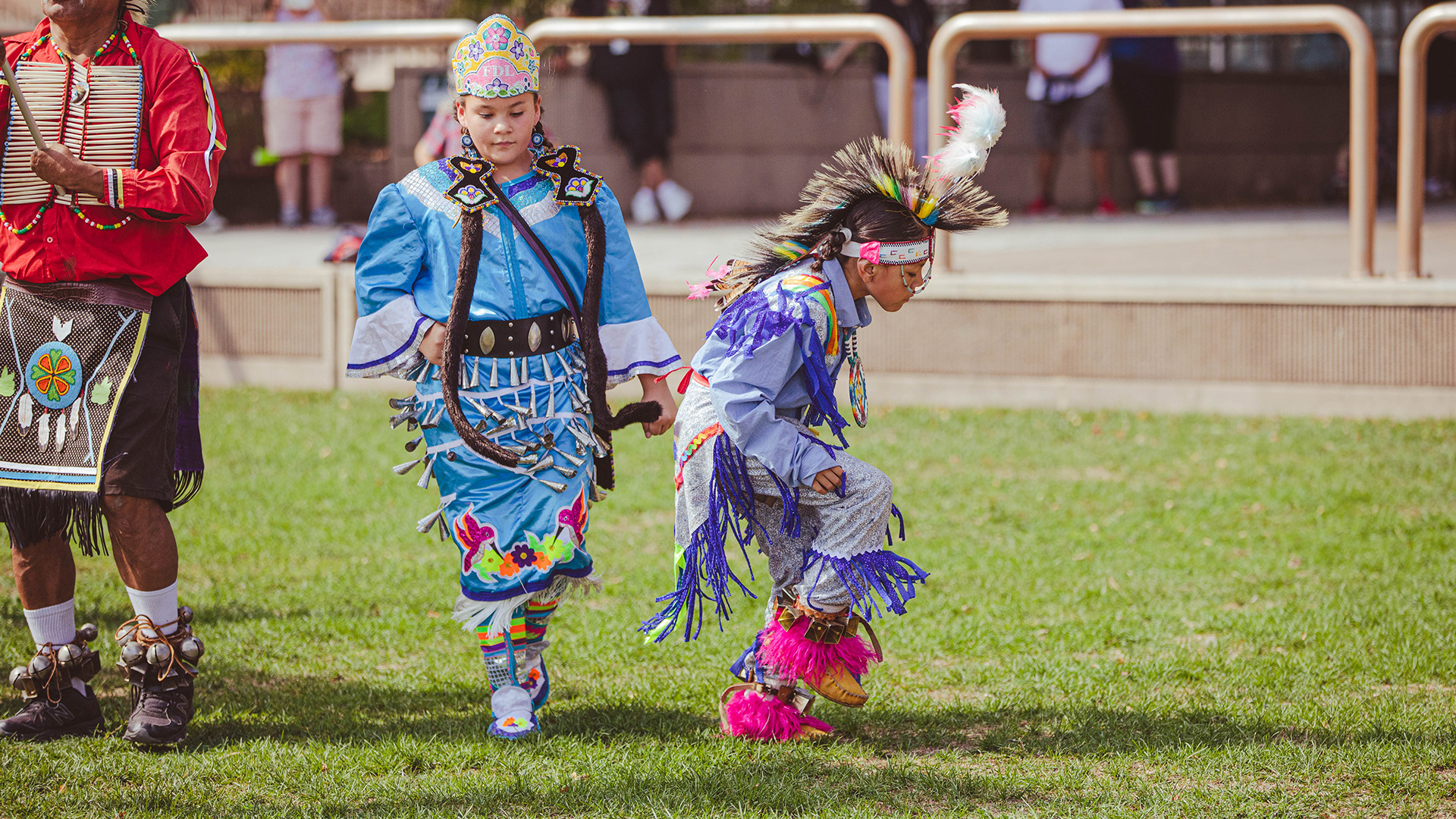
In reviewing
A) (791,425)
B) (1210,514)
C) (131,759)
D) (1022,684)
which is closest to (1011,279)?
(1210,514)

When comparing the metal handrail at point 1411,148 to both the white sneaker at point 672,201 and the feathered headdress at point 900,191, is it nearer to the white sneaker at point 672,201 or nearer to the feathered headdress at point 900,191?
the feathered headdress at point 900,191

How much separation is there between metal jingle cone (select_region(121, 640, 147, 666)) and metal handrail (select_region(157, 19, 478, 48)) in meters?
5.19

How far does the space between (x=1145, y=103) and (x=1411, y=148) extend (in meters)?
4.31

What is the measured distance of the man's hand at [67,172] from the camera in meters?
3.67

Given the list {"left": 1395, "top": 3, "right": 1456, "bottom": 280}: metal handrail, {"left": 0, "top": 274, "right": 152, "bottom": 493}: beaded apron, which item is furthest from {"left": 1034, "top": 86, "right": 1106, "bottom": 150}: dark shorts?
{"left": 0, "top": 274, "right": 152, "bottom": 493}: beaded apron

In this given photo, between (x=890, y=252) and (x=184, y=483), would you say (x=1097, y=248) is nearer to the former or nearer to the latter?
(x=890, y=252)

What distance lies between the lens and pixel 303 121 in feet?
32.9

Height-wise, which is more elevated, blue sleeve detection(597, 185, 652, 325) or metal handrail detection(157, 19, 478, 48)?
metal handrail detection(157, 19, 478, 48)

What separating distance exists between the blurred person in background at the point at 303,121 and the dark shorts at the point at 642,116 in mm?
2121

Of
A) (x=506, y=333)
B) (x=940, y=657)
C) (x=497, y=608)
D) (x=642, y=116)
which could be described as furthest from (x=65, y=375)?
(x=642, y=116)

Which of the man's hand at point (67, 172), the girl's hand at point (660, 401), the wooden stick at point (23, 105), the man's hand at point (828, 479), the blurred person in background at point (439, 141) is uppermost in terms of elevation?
the blurred person in background at point (439, 141)

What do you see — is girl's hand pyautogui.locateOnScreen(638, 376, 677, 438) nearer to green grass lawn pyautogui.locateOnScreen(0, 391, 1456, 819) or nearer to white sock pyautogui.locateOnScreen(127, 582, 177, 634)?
green grass lawn pyautogui.locateOnScreen(0, 391, 1456, 819)

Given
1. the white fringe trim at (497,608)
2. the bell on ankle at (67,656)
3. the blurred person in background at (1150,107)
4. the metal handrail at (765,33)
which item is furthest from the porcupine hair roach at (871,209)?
the blurred person in background at (1150,107)

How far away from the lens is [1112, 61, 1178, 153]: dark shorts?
12016 millimetres
